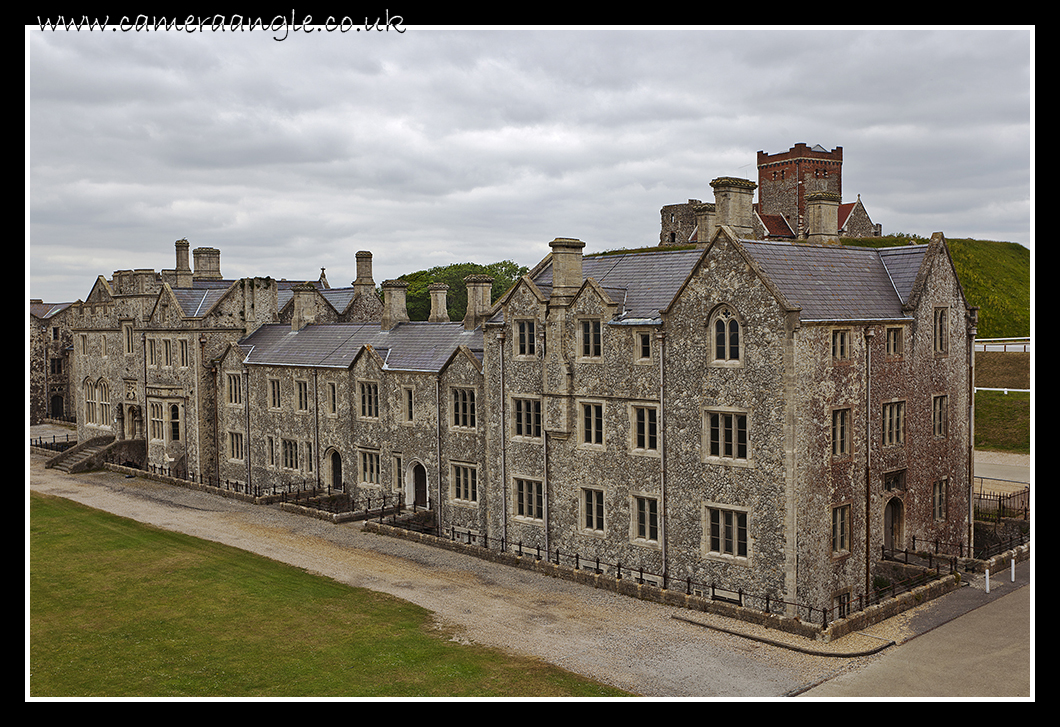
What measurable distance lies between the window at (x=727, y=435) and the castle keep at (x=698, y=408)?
0.08 meters

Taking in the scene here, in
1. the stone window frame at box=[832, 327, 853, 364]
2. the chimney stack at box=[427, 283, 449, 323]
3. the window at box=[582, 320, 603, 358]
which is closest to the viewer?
the stone window frame at box=[832, 327, 853, 364]

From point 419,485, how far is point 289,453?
9.43 m

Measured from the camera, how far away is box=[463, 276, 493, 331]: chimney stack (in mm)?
40656

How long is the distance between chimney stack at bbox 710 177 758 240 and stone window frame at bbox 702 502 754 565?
345 inches

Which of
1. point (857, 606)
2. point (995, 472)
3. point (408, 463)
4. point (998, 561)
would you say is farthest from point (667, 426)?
point (995, 472)

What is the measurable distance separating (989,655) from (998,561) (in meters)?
9.13

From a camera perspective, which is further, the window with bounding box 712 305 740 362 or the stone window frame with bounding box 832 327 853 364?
the window with bounding box 712 305 740 362

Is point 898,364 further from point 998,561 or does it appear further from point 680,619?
point 680,619

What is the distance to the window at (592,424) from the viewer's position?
105 ft

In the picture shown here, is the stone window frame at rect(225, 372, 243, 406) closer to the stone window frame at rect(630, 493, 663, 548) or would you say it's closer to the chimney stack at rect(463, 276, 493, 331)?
the chimney stack at rect(463, 276, 493, 331)

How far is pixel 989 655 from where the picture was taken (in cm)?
2392

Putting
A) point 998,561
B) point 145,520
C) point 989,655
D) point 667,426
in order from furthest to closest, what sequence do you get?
point 145,520
point 998,561
point 667,426
point 989,655

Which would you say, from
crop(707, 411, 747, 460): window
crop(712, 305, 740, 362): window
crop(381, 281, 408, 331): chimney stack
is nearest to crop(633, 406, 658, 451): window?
crop(707, 411, 747, 460): window

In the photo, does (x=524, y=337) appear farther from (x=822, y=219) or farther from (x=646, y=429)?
(x=822, y=219)
